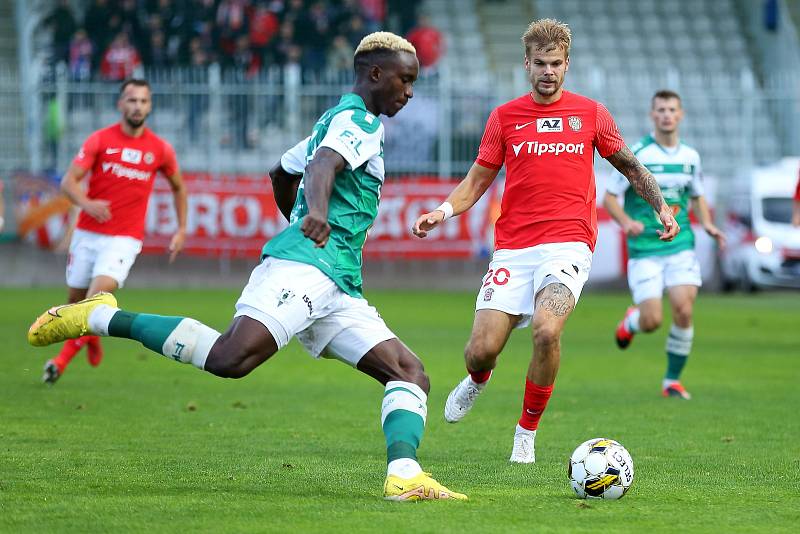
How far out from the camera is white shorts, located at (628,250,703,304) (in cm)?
1220

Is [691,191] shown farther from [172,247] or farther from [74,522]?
[74,522]

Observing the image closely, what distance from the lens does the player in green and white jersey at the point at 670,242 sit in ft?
40.0

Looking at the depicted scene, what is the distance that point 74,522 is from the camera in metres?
6.14

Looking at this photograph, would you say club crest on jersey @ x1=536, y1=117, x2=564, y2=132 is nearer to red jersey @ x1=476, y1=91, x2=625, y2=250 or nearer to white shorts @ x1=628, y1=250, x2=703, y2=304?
red jersey @ x1=476, y1=91, x2=625, y2=250

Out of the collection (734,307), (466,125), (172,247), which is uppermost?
(466,125)

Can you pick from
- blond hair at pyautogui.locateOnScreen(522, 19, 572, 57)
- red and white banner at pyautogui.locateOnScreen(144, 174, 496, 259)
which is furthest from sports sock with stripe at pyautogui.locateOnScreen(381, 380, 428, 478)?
red and white banner at pyautogui.locateOnScreen(144, 174, 496, 259)

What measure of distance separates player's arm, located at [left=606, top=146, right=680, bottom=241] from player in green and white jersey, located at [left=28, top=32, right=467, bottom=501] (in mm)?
1825

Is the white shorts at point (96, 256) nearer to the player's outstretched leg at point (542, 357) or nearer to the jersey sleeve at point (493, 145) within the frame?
A: the jersey sleeve at point (493, 145)

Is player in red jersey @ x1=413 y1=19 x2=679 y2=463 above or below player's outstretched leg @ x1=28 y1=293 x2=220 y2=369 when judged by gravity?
above

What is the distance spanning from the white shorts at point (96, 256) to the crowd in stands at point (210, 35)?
16031 millimetres

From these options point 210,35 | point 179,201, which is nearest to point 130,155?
point 179,201

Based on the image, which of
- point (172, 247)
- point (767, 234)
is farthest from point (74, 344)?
point (767, 234)

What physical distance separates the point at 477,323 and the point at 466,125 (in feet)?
62.8

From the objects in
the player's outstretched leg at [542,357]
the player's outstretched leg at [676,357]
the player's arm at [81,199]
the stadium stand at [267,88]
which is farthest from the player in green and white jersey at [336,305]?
the stadium stand at [267,88]
